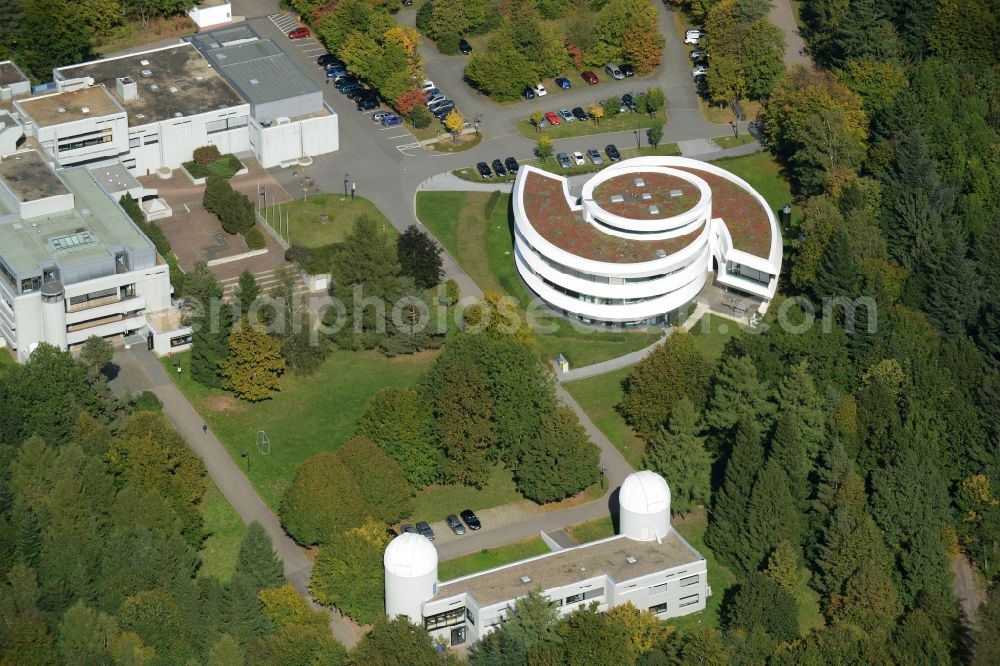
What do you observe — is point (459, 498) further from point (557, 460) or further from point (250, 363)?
point (250, 363)

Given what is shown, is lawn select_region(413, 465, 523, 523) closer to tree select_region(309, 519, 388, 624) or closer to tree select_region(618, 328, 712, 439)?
tree select_region(309, 519, 388, 624)

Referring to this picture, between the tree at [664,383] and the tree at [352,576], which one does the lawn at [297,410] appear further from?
the tree at [664,383]

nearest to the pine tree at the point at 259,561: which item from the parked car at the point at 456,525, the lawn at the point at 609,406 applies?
the parked car at the point at 456,525

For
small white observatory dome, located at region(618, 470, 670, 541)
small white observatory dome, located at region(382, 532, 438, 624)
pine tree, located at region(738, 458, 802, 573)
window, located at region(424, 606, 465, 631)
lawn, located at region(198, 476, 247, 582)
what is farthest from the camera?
pine tree, located at region(738, 458, 802, 573)

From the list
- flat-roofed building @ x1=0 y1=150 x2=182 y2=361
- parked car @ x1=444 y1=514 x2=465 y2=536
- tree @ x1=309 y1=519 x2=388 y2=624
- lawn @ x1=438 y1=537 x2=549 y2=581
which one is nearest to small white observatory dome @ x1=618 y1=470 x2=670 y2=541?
lawn @ x1=438 y1=537 x2=549 y2=581

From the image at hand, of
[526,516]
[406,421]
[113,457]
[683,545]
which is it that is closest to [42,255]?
[113,457]

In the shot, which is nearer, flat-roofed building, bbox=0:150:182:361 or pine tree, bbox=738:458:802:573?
pine tree, bbox=738:458:802:573

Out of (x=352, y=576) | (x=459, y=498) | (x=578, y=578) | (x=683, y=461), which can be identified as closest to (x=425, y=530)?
(x=459, y=498)
